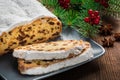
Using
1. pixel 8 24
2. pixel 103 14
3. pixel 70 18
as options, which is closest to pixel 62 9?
pixel 70 18

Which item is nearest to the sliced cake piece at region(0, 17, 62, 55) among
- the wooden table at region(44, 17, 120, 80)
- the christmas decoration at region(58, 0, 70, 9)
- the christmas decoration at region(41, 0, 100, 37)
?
the christmas decoration at region(41, 0, 100, 37)

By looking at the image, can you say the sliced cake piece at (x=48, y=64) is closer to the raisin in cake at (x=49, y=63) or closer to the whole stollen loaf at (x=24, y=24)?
the raisin in cake at (x=49, y=63)

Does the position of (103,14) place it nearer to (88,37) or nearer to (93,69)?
(88,37)

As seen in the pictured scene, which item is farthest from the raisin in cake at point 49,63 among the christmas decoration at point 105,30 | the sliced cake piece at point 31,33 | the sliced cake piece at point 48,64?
the christmas decoration at point 105,30

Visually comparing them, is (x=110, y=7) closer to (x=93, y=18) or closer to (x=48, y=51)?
(x=93, y=18)

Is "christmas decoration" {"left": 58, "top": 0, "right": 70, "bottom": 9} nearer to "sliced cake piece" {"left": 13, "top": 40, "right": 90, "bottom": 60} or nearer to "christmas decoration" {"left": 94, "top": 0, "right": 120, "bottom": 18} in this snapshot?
"christmas decoration" {"left": 94, "top": 0, "right": 120, "bottom": 18}

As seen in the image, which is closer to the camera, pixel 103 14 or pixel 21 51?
pixel 21 51

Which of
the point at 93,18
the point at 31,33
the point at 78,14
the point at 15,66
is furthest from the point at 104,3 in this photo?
the point at 15,66
